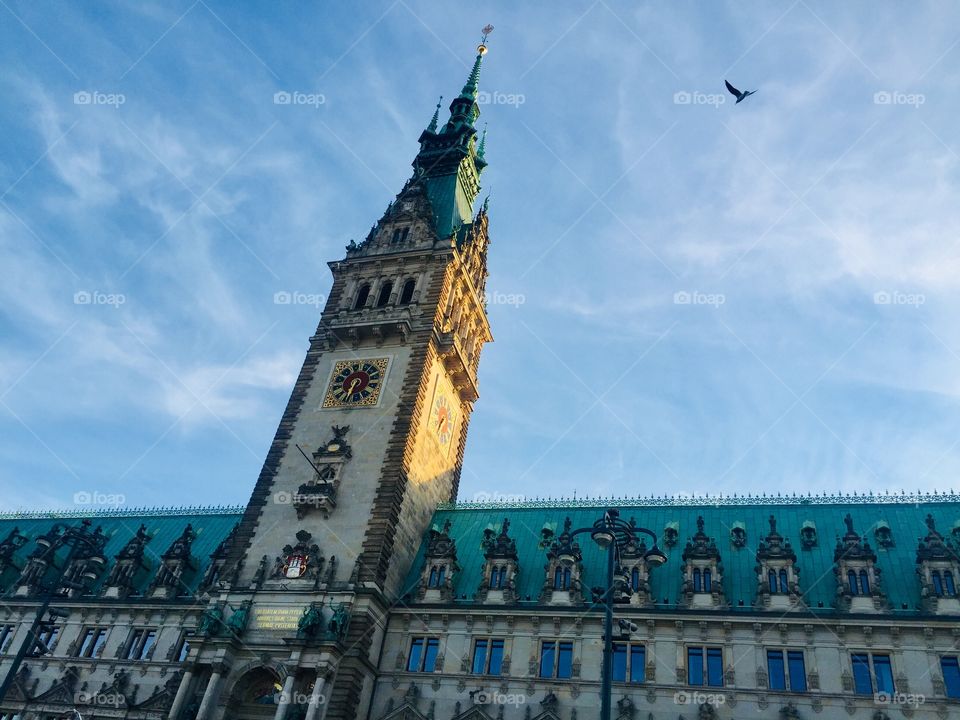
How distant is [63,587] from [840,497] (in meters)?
49.9

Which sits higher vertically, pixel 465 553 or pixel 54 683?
pixel 465 553

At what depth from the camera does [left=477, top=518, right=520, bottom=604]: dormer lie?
45.0 meters

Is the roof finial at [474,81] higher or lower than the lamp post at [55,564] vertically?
higher

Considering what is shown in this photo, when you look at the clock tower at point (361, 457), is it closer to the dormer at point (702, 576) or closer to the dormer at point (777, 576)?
the dormer at point (702, 576)

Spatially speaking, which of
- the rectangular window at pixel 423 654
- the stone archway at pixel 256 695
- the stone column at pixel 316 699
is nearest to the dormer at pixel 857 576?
the rectangular window at pixel 423 654

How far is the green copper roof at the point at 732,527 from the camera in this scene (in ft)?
139

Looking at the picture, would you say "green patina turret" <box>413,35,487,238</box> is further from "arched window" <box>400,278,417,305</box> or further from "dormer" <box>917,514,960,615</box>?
"dormer" <box>917,514,960,615</box>

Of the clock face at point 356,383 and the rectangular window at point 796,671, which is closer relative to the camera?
the rectangular window at point 796,671

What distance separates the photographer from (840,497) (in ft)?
164

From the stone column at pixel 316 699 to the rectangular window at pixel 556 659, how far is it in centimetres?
1081

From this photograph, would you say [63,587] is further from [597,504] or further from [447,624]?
[597,504]

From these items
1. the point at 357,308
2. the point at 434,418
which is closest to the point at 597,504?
the point at 434,418

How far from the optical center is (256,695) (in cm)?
4281

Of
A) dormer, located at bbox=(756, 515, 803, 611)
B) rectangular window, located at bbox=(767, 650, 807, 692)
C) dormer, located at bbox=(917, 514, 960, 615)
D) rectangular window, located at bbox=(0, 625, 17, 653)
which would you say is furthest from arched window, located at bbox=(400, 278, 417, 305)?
dormer, located at bbox=(917, 514, 960, 615)
